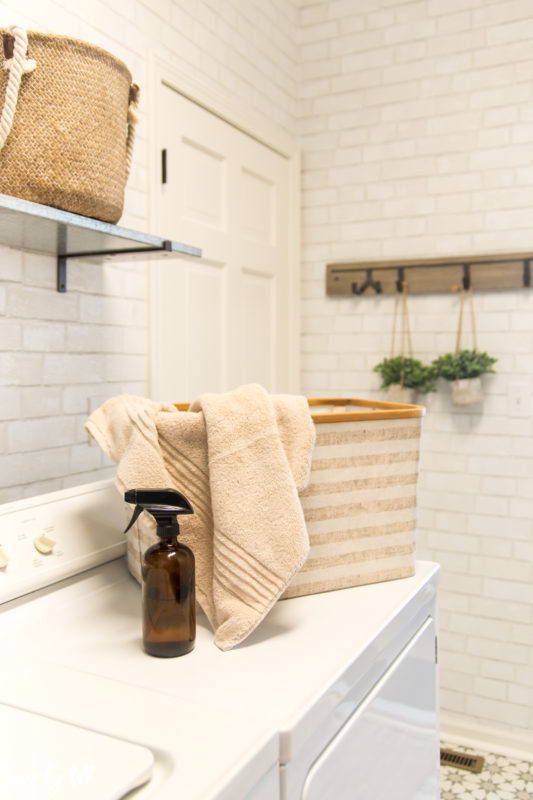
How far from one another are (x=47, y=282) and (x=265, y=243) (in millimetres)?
1200

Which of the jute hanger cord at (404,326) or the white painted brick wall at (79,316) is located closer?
the white painted brick wall at (79,316)

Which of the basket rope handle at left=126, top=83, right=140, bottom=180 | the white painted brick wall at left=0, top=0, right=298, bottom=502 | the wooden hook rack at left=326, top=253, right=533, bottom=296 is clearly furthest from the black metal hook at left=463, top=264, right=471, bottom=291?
the basket rope handle at left=126, top=83, right=140, bottom=180

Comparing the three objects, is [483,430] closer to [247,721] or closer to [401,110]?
[401,110]

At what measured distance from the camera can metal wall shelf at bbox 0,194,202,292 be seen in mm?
1214

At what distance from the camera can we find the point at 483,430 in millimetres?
2566

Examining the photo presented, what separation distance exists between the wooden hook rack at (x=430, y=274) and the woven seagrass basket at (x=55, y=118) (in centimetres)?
159

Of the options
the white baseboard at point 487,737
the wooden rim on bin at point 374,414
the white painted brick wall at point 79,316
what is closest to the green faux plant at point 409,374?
the white painted brick wall at point 79,316

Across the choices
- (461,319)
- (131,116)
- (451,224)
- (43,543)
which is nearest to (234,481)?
(43,543)

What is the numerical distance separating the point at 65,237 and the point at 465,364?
1583 mm

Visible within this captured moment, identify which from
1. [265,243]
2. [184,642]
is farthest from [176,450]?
[265,243]

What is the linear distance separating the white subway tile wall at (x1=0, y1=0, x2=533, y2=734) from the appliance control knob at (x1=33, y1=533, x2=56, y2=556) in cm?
163

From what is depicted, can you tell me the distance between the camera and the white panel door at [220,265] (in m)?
2.09

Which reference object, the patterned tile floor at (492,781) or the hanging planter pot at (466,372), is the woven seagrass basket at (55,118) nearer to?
the hanging planter pot at (466,372)

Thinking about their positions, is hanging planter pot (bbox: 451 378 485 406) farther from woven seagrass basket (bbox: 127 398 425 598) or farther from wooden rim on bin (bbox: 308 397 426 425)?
woven seagrass basket (bbox: 127 398 425 598)
